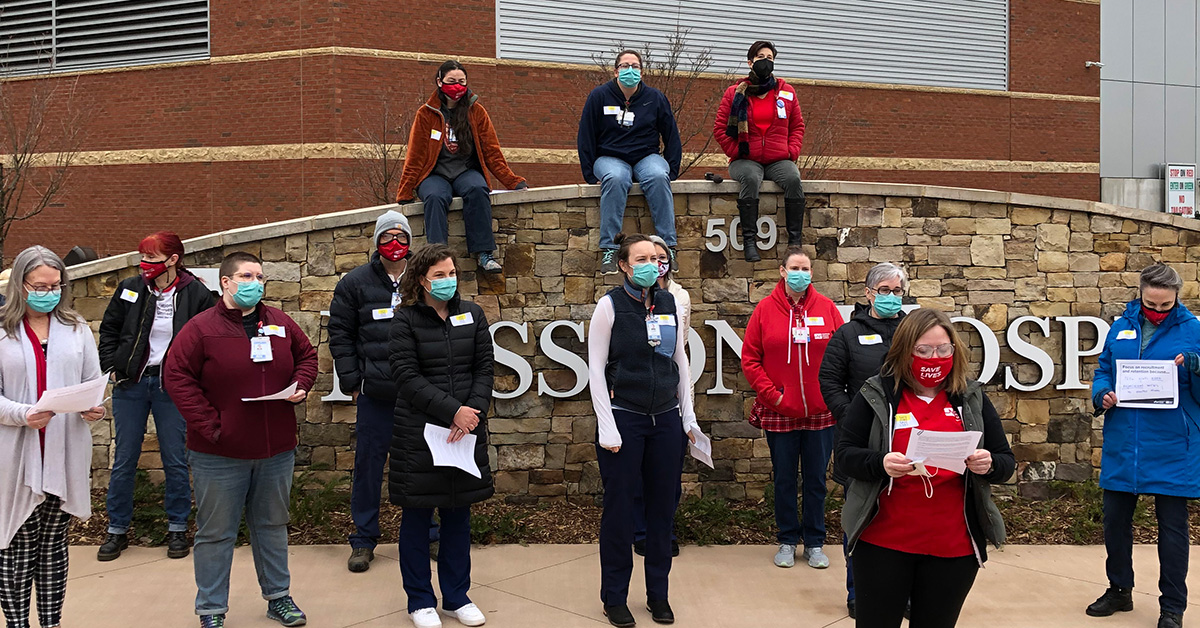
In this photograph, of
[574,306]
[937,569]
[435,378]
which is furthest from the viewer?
[574,306]

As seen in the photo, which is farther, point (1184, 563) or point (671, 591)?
point (671, 591)

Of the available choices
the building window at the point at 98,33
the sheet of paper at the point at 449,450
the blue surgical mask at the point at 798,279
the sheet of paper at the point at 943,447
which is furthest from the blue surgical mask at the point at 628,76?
the building window at the point at 98,33

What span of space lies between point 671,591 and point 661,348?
1.64 m

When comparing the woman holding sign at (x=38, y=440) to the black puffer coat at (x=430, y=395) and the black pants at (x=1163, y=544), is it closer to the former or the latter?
the black puffer coat at (x=430, y=395)

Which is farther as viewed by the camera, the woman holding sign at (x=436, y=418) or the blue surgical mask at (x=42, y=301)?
the woman holding sign at (x=436, y=418)

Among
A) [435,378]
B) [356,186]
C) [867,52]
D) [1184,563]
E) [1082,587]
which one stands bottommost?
[1082,587]

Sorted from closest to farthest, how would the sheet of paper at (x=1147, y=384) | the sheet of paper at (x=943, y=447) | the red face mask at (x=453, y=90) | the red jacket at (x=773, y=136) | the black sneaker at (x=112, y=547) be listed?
the sheet of paper at (x=943, y=447) < the sheet of paper at (x=1147, y=384) < the black sneaker at (x=112, y=547) < the red face mask at (x=453, y=90) < the red jacket at (x=773, y=136)

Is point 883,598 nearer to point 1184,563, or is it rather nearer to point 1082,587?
point 1184,563

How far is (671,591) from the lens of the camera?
→ 19.4 ft

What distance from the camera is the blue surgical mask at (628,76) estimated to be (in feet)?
24.4

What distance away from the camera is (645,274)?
5156 millimetres

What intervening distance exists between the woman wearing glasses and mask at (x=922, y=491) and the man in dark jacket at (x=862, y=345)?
1.65 m

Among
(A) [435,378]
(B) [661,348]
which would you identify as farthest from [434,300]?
(B) [661,348]

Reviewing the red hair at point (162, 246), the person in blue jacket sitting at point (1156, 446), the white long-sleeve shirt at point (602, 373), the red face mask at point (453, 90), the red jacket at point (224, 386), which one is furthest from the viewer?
→ the red face mask at point (453, 90)
